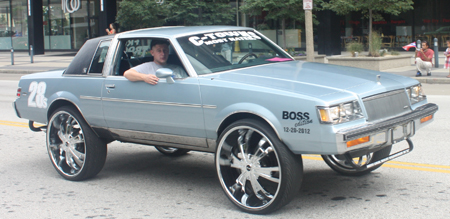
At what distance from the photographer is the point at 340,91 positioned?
4.28 meters

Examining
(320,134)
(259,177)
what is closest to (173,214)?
(259,177)

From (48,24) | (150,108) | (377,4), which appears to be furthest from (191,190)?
(48,24)

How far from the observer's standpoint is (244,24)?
32438mm

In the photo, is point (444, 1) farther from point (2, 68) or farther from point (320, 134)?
point (320, 134)

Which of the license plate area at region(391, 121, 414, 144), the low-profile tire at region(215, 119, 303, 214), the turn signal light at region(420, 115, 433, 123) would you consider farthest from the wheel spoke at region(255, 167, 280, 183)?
the turn signal light at region(420, 115, 433, 123)

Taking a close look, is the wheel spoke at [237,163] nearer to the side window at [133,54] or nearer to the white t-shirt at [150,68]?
the white t-shirt at [150,68]

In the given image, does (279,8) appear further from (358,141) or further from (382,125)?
(358,141)

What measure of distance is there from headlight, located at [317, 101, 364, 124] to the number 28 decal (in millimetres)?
3602

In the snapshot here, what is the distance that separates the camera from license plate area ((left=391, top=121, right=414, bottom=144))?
14.5ft

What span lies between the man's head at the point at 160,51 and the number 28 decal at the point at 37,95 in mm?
1588

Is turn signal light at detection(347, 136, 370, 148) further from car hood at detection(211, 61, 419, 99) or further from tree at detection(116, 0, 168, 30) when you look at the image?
tree at detection(116, 0, 168, 30)

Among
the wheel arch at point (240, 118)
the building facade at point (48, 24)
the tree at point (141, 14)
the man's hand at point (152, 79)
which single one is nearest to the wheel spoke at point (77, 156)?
the man's hand at point (152, 79)

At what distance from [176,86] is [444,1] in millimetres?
27341

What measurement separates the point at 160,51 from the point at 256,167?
5.92 ft
